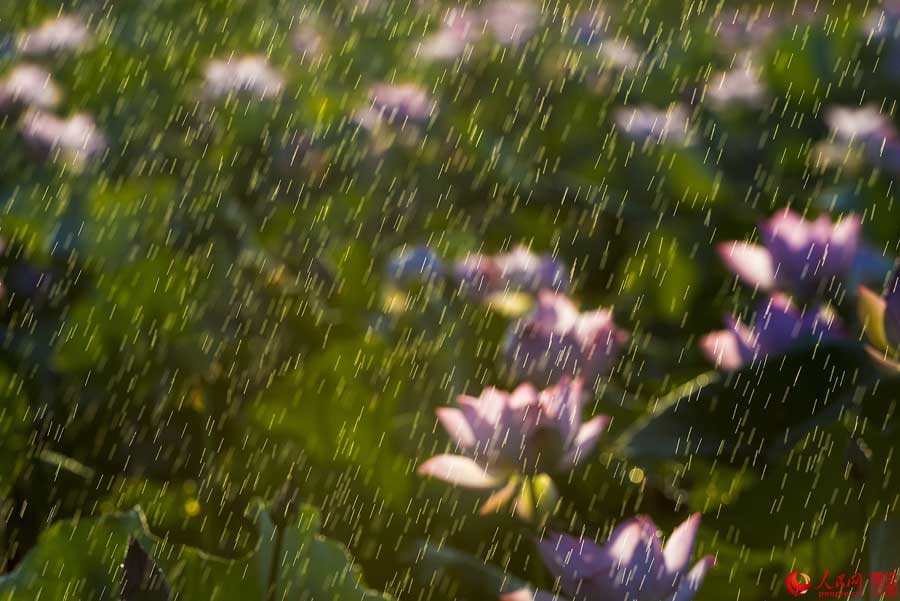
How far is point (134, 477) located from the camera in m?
0.70

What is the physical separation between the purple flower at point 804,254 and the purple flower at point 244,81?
0.91 metres

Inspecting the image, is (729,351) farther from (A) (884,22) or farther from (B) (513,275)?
(A) (884,22)

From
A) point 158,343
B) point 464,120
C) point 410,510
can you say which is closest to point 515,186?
point 464,120

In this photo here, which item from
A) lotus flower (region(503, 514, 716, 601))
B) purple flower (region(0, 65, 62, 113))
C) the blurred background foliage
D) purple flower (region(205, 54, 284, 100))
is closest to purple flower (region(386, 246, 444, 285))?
the blurred background foliage

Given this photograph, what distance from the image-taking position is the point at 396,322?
776mm

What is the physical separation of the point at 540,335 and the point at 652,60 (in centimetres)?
115

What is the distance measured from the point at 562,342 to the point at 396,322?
22 centimetres

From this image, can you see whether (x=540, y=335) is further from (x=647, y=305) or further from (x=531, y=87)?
(x=531, y=87)

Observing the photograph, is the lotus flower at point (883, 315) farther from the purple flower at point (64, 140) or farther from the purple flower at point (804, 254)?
the purple flower at point (64, 140)

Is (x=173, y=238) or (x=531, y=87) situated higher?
(x=531, y=87)

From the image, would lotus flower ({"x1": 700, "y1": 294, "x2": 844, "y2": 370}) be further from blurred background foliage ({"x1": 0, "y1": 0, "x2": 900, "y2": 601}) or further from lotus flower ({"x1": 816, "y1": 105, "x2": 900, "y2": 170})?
lotus flower ({"x1": 816, "y1": 105, "x2": 900, "y2": 170})

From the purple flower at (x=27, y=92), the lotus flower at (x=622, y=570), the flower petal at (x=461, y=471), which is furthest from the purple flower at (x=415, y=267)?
the purple flower at (x=27, y=92)

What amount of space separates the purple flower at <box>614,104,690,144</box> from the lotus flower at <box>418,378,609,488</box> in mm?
656

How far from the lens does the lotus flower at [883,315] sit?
438 millimetres
